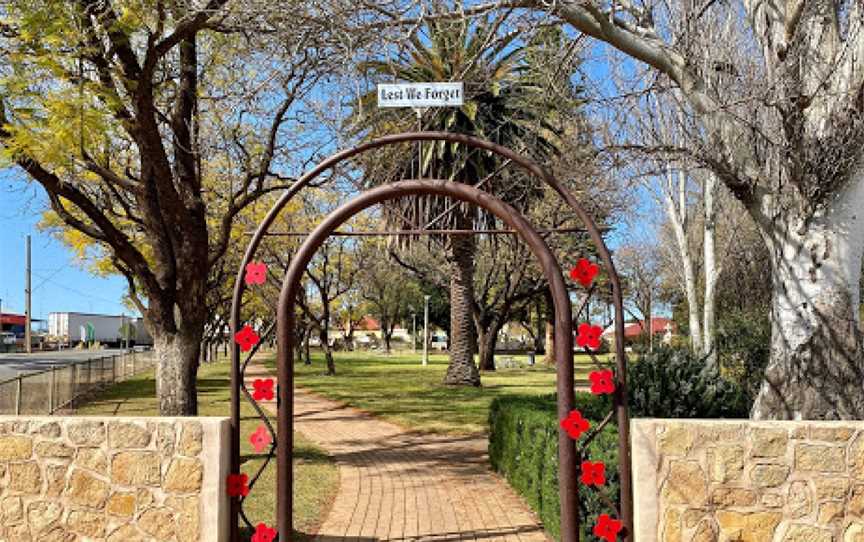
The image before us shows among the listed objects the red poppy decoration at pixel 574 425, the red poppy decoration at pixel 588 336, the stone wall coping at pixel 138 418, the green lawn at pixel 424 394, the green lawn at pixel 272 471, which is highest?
the red poppy decoration at pixel 588 336

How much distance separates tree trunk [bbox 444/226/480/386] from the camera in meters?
24.5

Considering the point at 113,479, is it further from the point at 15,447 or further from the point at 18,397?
the point at 18,397

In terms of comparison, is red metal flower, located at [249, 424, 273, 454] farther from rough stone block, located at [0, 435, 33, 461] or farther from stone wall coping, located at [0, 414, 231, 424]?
rough stone block, located at [0, 435, 33, 461]

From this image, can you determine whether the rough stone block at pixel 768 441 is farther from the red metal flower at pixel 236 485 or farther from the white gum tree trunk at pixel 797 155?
the red metal flower at pixel 236 485

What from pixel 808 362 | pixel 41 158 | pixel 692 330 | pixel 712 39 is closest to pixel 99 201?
pixel 41 158

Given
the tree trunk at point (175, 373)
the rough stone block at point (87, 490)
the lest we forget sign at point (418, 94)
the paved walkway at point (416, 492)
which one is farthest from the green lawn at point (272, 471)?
the lest we forget sign at point (418, 94)

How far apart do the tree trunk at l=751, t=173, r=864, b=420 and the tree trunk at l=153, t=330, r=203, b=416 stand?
305 inches

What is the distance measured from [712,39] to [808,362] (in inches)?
152

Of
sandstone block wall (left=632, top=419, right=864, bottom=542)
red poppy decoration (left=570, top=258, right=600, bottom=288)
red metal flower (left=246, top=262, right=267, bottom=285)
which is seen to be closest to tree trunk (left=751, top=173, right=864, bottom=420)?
sandstone block wall (left=632, top=419, right=864, bottom=542)

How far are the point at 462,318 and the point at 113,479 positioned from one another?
1917 cm

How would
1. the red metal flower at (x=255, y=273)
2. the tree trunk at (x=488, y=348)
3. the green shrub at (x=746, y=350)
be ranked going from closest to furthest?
the red metal flower at (x=255, y=273), the green shrub at (x=746, y=350), the tree trunk at (x=488, y=348)

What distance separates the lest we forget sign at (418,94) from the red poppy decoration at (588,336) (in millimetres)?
2276

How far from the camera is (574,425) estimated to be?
591 cm

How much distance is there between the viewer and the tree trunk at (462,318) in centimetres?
2447
